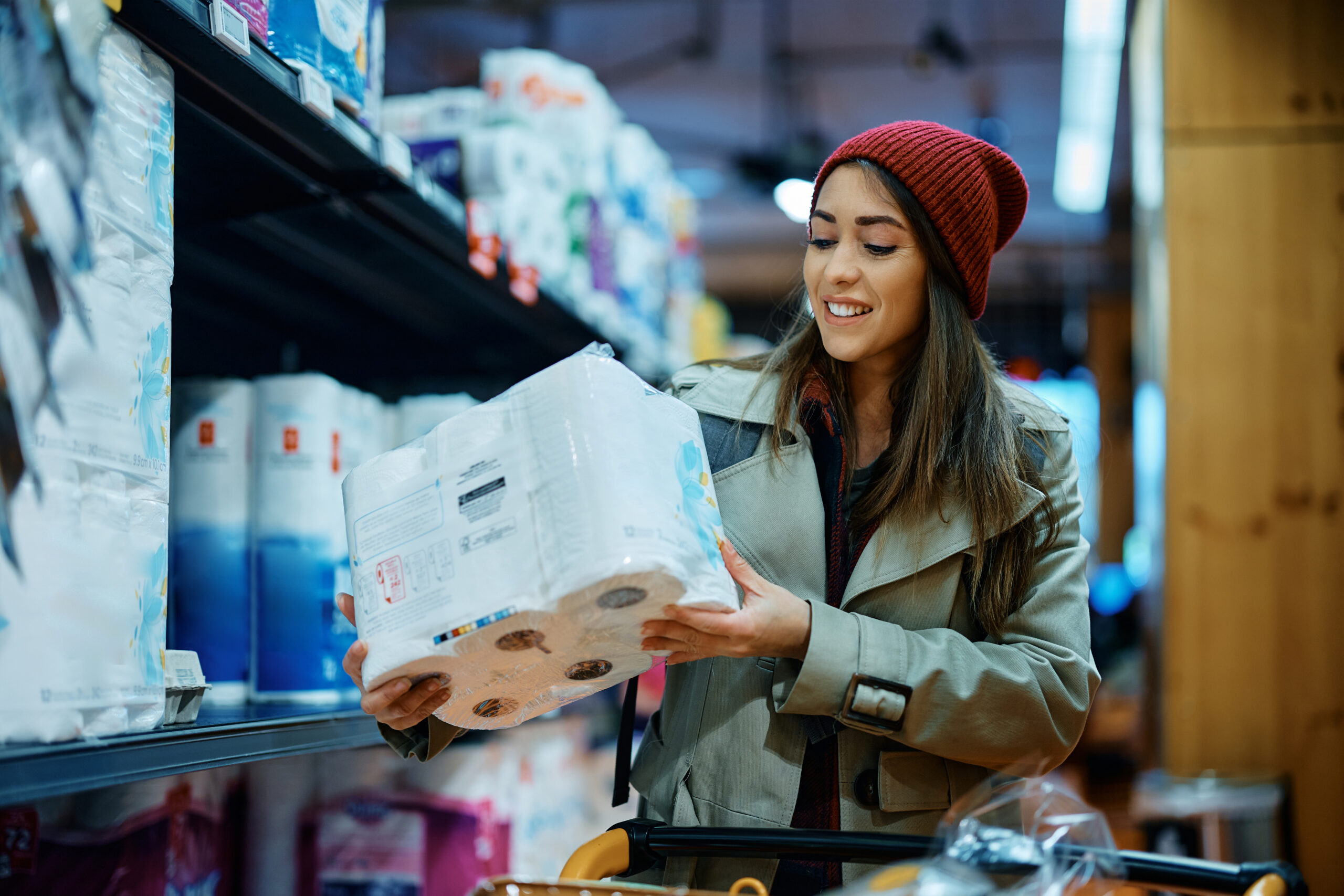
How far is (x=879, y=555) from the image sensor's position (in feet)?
4.68

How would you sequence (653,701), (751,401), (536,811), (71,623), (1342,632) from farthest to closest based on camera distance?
(653,701) < (1342,632) < (536,811) < (751,401) < (71,623)

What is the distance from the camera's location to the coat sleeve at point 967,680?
127 cm

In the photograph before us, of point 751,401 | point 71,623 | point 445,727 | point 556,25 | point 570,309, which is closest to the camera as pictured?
point 71,623

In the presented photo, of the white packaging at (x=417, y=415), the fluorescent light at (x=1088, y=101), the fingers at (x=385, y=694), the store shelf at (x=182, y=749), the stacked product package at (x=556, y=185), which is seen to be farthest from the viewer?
the fluorescent light at (x=1088, y=101)

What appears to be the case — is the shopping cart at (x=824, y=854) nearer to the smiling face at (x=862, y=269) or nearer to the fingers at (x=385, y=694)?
the fingers at (x=385, y=694)

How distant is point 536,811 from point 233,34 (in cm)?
161

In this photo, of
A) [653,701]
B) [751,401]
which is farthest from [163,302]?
[653,701]

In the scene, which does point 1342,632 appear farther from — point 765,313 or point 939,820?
point 765,313

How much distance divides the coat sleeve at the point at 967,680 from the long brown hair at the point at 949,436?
5cm

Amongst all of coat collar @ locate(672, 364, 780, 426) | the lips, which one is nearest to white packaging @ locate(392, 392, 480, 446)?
coat collar @ locate(672, 364, 780, 426)

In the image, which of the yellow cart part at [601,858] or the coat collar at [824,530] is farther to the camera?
the coat collar at [824,530]

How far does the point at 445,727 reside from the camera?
1390mm

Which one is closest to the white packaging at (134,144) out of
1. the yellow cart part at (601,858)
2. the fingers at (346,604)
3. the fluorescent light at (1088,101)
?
the fingers at (346,604)

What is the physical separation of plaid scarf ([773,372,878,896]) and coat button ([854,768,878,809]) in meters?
0.02
